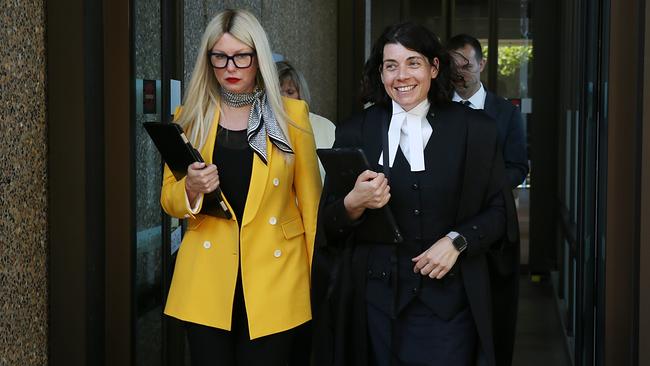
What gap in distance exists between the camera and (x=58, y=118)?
300 centimetres

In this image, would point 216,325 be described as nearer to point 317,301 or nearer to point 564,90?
point 317,301

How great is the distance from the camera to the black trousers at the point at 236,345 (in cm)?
297

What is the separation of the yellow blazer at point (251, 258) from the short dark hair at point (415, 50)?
0.32 metres

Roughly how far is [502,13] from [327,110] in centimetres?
262

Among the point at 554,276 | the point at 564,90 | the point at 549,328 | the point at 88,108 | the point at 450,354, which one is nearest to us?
the point at 450,354

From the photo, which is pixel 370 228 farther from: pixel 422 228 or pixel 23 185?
pixel 23 185

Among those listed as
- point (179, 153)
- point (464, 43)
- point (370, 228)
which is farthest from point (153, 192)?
point (464, 43)

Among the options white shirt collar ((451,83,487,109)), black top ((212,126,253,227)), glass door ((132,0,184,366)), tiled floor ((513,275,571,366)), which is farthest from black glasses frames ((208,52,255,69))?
tiled floor ((513,275,571,366))

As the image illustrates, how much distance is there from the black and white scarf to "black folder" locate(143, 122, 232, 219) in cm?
18

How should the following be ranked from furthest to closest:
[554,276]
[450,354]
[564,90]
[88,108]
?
[554,276], [564,90], [88,108], [450,354]

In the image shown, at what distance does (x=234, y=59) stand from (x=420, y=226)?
722 mm

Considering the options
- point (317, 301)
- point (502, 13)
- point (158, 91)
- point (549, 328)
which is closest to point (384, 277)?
point (317, 301)

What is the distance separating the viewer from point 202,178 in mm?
2795

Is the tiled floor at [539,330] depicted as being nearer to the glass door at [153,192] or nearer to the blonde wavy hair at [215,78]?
the glass door at [153,192]
